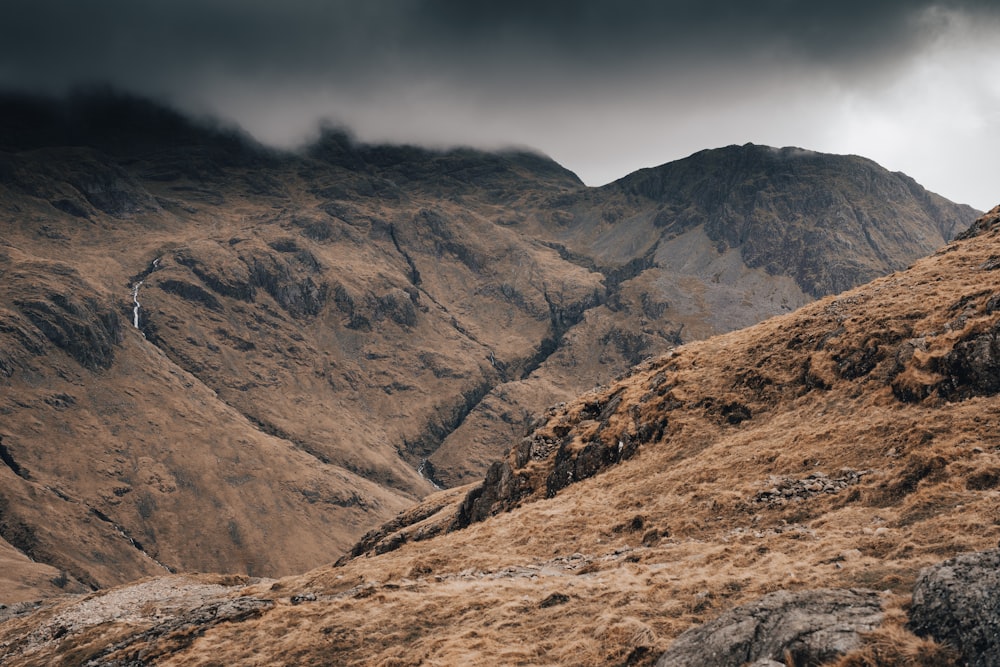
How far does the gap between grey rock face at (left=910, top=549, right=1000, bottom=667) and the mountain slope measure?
754 millimetres

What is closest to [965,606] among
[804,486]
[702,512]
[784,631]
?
[784,631]

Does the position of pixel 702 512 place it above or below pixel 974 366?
below

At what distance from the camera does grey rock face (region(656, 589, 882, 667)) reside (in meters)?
14.6

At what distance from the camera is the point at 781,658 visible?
48.5 ft

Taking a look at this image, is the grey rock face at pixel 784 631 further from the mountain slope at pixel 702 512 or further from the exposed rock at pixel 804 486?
the exposed rock at pixel 804 486

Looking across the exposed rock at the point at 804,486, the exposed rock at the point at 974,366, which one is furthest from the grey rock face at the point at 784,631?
the exposed rock at the point at 974,366

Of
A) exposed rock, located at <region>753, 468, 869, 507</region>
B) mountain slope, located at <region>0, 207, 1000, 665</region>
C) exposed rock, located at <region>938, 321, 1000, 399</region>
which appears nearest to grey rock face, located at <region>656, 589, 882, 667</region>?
mountain slope, located at <region>0, 207, 1000, 665</region>

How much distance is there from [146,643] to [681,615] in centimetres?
2522

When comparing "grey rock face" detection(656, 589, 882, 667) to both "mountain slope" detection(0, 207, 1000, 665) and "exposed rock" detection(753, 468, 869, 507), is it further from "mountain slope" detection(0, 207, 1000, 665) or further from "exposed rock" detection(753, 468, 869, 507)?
"exposed rock" detection(753, 468, 869, 507)

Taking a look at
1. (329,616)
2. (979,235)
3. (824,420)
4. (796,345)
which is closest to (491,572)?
(329,616)

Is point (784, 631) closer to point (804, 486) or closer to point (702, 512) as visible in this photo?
point (804, 486)

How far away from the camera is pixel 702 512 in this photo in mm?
31672

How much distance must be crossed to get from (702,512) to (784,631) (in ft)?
54.0

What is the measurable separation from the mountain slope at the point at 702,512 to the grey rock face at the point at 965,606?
754 mm
